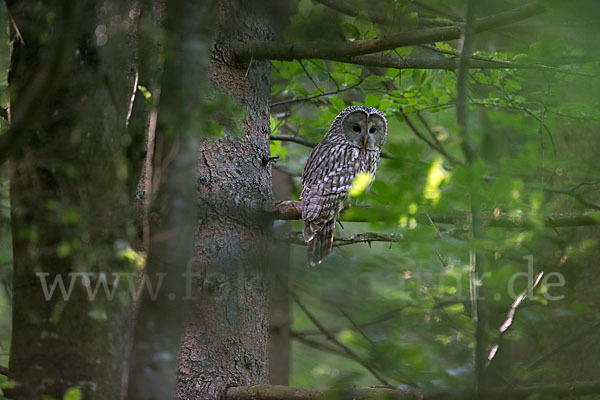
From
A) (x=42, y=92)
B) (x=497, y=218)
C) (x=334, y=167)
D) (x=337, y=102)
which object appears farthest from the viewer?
(x=334, y=167)

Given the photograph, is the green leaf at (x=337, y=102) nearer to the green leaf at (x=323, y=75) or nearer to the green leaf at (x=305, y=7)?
the green leaf at (x=323, y=75)

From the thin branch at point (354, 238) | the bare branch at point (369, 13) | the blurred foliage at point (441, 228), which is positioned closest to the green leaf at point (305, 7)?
the blurred foliage at point (441, 228)

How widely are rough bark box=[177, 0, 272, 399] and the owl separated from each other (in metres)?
0.62

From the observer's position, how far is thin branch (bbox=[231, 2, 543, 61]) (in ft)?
9.63

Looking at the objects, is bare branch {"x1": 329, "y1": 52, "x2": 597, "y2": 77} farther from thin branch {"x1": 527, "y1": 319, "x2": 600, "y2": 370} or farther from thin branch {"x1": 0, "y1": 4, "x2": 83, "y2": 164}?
thin branch {"x1": 0, "y1": 4, "x2": 83, "y2": 164}

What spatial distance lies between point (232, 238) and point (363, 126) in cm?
279

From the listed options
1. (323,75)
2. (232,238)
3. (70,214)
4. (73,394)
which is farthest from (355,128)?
(73,394)

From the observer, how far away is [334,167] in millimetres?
5559

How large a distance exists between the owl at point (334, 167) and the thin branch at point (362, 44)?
44.0 inches

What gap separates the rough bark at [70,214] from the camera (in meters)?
2.39

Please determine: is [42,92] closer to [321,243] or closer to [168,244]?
[168,244]

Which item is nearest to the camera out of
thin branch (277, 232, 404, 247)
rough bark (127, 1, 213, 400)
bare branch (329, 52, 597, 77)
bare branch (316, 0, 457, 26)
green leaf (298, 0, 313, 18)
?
rough bark (127, 1, 213, 400)

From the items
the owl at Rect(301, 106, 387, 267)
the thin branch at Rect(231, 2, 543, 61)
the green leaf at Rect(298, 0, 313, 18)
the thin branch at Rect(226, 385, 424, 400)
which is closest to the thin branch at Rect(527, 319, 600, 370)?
the thin branch at Rect(226, 385, 424, 400)

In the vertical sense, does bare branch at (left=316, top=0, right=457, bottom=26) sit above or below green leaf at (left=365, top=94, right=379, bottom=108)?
above
